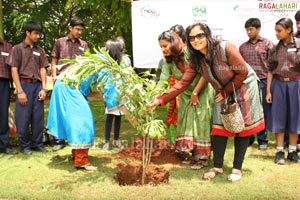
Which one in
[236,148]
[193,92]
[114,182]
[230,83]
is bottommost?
[114,182]

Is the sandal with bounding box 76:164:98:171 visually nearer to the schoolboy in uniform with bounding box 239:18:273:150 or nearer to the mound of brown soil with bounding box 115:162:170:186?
the mound of brown soil with bounding box 115:162:170:186

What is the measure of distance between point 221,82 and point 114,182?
1.59 meters

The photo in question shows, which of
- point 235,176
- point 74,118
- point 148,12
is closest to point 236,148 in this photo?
point 235,176

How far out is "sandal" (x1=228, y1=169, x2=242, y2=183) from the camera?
4.03m

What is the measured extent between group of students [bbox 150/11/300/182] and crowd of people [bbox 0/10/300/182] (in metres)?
0.01

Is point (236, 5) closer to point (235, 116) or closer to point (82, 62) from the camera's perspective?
point (235, 116)

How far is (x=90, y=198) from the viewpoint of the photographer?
3.52 m

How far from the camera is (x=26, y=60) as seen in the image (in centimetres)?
512

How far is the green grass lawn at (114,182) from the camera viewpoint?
11.9 ft

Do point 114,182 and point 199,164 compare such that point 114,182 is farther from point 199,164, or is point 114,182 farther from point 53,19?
point 53,19

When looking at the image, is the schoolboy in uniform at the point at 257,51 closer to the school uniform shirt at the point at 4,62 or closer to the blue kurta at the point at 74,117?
the blue kurta at the point at 74,117

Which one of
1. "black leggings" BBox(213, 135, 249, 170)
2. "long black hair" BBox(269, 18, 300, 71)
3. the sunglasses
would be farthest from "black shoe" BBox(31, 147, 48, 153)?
"long black hair" BBox(269, 18, 300, 71)

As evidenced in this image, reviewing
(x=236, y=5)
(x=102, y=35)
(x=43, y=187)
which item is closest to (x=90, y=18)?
(x=102, y=35)

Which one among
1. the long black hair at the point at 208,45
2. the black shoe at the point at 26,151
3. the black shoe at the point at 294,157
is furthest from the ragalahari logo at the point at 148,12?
the black shoe at the point at 294,157
